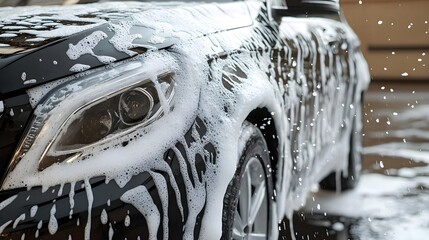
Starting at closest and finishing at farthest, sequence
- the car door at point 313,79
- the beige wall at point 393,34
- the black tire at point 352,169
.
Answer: the car door at point 313,79 < the black tire at point 352,169 < the beige wall at point 393,34

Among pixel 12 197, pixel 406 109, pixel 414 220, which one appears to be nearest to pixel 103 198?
pixel 12 197

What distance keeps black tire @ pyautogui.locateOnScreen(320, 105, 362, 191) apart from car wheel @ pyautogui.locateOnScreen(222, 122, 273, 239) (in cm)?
177

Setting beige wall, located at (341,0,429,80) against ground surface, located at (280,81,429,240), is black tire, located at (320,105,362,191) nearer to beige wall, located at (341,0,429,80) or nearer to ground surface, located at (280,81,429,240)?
ground surface, located at (280,81,429,240)

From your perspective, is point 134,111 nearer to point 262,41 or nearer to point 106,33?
point 106,33

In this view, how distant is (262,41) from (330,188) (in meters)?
2.02

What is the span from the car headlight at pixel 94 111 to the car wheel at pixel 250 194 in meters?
0.40

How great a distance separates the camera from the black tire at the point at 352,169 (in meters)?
4.28

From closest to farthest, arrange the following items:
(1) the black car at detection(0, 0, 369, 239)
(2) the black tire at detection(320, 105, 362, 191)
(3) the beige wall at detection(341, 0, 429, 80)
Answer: (1) the black car at detection(0, 0, 369, 239), (2) the black tire at detection(320, 105, 362, 191), (3) the beige wall at detection(341, 0, 429, 80)

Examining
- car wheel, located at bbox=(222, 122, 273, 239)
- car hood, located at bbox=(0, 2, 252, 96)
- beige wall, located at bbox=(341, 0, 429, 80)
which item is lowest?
beige wall, located at bbox=(341, 0, 429, 80)

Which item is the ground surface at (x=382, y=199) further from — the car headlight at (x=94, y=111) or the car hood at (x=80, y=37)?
the car headlight at (x=94, y=111)

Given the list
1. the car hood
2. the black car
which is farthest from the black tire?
the car hood

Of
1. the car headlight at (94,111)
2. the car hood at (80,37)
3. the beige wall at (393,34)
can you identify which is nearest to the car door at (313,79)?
the car hood at (80,37)

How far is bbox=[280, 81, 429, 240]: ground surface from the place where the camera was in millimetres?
3588

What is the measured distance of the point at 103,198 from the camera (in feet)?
5.47
